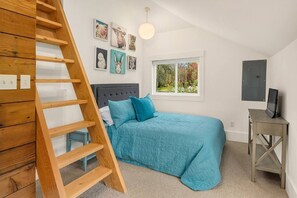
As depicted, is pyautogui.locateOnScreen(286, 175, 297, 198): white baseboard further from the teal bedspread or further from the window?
the window

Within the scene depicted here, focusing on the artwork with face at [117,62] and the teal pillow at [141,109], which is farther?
the artwork with face at [117,62]

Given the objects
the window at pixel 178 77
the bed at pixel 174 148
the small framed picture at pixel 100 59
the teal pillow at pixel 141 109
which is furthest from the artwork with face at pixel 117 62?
the window at pixel 178 77

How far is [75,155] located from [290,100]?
2.43 m

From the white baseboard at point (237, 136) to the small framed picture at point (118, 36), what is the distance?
2889 millimetres

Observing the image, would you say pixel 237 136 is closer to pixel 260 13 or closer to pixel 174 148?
pixel 174 148

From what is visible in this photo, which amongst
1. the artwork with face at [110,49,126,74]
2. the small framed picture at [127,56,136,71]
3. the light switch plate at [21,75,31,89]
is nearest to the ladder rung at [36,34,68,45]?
the light switch plate at [21,75,31,89]

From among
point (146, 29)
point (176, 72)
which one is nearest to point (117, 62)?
point (146, 29)

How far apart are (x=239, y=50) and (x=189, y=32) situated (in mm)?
1150

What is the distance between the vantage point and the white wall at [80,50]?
8.34ft

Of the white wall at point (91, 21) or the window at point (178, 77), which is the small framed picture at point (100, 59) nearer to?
the white wall at point (91, 21)

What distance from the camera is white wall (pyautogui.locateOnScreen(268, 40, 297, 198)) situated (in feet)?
6.34

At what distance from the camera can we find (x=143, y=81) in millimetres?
4828

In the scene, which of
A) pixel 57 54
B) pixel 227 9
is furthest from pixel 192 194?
pixel 57 54

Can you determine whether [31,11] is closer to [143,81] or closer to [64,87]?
[64,87]
